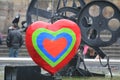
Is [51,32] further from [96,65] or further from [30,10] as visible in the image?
[96,65]

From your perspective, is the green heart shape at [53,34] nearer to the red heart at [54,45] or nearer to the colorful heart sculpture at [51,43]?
the colorful heart sculpture at [51,43]

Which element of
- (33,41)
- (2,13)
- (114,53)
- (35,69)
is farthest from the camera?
(2,13)

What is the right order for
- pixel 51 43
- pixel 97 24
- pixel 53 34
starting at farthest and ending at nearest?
pixel 97 24 < pixel 53 34 < pixel 51 43

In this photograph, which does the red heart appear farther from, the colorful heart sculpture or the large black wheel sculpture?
the large black wheel sculpture

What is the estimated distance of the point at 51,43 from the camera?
11039 mm

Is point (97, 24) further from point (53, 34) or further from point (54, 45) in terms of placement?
point (54, 45)

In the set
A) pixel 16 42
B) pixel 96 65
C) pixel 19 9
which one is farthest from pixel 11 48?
pixel 19 9

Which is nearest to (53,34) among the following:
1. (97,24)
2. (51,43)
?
(51,43)

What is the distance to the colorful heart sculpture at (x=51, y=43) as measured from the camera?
1091 cm

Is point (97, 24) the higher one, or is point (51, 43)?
point (51, 43)

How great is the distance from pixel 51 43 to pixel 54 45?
64mm

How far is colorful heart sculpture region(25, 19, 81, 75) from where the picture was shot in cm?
1091

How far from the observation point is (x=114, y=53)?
30344 mm

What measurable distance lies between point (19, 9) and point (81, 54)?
21435 millimetres
